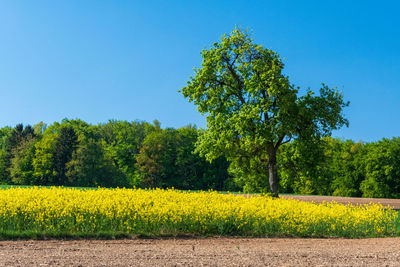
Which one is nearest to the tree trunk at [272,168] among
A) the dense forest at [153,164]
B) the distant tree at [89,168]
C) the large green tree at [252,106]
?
the large green tree at [252,106]

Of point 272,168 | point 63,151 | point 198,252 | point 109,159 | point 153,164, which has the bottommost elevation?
point 198,252

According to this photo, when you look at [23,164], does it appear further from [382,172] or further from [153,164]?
[382,172]

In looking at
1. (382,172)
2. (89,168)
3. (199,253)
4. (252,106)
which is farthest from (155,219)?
(382,172)

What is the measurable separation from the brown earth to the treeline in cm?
3897

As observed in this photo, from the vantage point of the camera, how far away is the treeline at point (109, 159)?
54438mm

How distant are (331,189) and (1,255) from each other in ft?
174

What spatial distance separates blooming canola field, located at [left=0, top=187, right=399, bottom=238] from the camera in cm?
1141

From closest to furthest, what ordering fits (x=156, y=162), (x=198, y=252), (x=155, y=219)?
(x=198, y=252) < (x=155, y=219) < (x=156, y=162)

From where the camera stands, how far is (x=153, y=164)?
194ft

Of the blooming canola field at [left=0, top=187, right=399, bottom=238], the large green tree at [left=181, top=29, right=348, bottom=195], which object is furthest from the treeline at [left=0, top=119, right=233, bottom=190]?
the blooming canola field at [left=0, top=187, right=399, bottom=238]

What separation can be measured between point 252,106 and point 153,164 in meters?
38.5

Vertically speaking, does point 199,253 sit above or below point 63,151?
below

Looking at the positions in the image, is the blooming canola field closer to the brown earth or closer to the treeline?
the brown earth

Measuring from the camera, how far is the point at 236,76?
2459 centimetres
